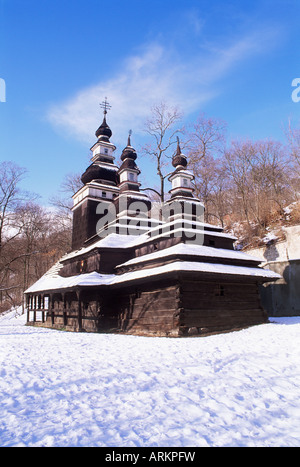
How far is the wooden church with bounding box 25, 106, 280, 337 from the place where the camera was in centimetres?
1320

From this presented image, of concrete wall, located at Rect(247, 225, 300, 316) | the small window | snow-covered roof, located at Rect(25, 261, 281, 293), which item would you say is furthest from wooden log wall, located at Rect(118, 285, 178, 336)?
concrete wall, located at Rect(247, 225, 300, 316)

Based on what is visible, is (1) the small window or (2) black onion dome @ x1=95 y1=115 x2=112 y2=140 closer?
(1) the small window

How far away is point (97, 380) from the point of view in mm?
5773

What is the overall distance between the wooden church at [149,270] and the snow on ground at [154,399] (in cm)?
478

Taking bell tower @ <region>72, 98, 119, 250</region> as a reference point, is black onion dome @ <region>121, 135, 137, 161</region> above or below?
above

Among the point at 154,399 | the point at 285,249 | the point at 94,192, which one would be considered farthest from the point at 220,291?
the point at 94,192

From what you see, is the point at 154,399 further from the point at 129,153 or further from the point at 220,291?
the point at 129,153

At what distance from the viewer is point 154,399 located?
15.6ft

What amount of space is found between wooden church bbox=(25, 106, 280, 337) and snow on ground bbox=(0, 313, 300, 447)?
4.78 metres

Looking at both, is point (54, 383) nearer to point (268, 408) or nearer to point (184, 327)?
point (268, 408)

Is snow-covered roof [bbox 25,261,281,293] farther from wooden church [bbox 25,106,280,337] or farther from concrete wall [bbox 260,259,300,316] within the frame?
concrete wall [bbox 260,259,300,316]

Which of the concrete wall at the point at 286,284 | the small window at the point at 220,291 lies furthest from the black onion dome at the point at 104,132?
the small window at the point at 220,291
